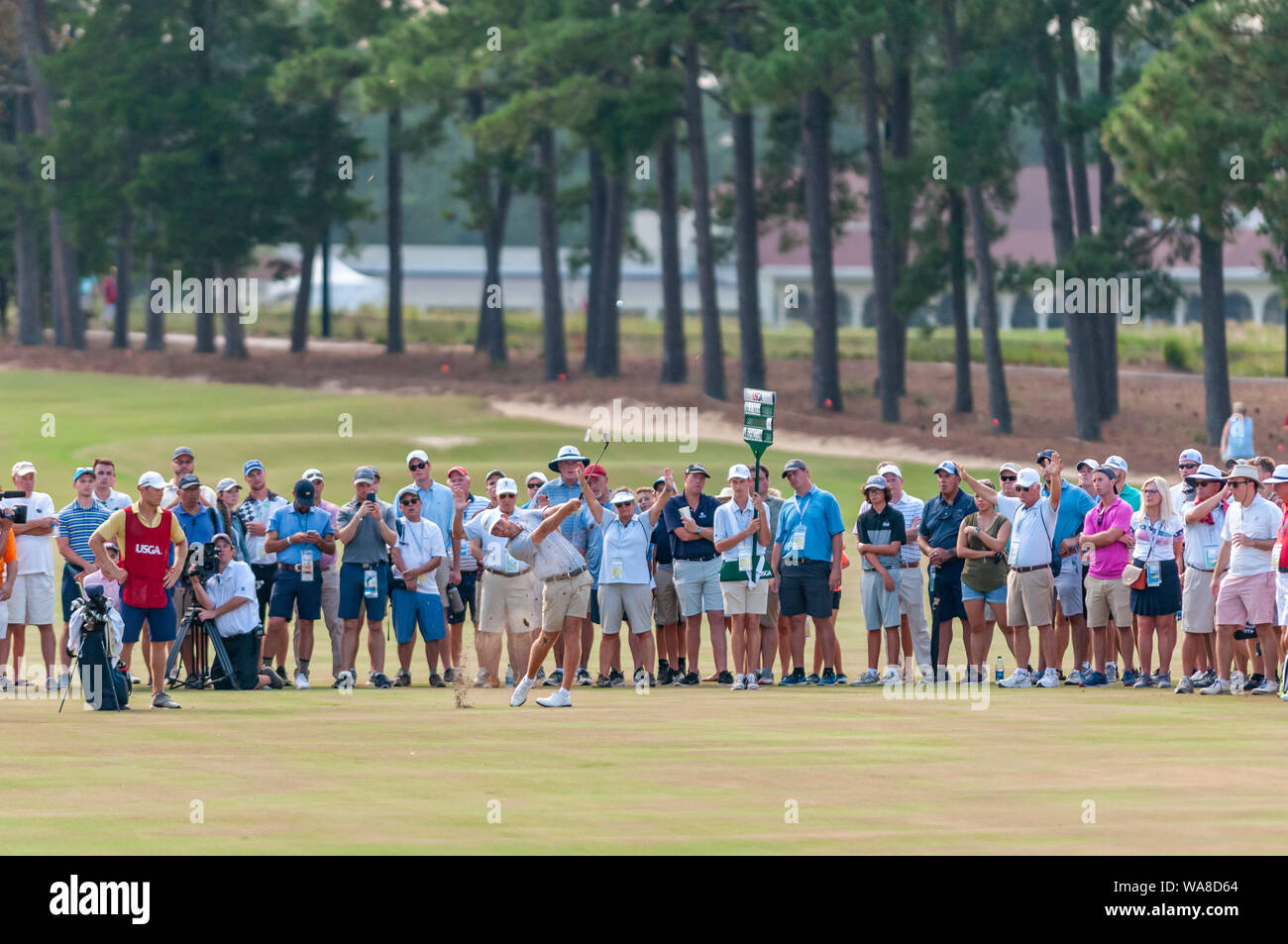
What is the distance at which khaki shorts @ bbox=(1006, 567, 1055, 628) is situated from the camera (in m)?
16.9

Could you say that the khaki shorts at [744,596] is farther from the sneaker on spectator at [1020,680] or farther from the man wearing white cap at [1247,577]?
the man wearing white cap at [1247,577]

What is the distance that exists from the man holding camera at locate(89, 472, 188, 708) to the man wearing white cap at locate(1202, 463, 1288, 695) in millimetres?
8131

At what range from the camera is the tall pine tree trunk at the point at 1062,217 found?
4484cm

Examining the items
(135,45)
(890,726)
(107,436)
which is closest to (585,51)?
(107,436)

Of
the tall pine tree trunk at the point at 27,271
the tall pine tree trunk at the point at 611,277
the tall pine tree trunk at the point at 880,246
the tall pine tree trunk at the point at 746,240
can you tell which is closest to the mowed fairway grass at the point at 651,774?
the tall pine tree trunk at the point at 880,246

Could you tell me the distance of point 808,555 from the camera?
56.1 feet

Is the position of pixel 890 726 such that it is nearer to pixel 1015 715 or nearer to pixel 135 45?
pixel 1015 715

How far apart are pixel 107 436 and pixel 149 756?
32358 millimetres

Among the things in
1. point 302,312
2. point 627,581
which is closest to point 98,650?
point 627,581

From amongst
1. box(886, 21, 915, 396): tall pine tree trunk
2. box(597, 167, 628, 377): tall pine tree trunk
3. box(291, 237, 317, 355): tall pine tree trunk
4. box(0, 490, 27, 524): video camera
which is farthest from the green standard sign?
box(291, 237, 317, 355): tall pine tree trunk

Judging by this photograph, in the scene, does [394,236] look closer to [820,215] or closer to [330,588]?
[820,215]

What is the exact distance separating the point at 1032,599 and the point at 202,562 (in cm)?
693

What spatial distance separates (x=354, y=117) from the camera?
60.5 meters

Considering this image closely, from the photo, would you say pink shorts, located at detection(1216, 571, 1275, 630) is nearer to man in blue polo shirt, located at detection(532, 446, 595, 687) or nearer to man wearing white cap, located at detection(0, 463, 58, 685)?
man in blue polo shirt, located at detection(532, 446, 595, 687)
